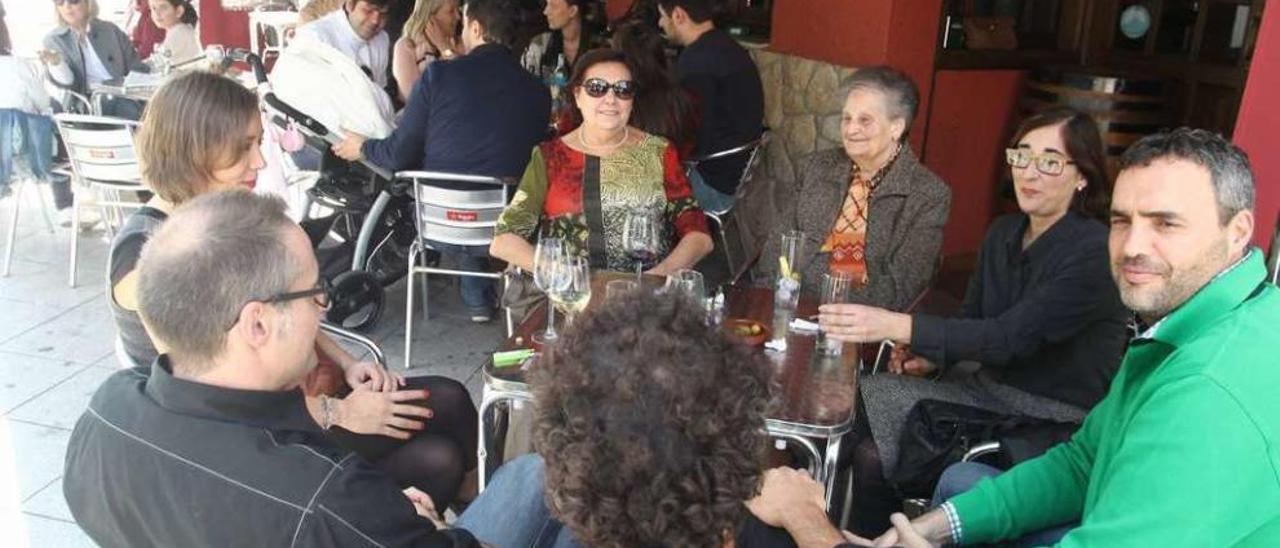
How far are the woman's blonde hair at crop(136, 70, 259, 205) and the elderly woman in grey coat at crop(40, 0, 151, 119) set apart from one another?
357cm

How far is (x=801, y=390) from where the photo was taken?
2.04 m

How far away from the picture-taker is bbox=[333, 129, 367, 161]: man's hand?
403cm

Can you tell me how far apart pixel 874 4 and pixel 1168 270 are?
10.3 ft

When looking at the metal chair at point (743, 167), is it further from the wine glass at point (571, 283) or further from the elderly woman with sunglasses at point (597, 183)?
the wine glass at point (571, 283)

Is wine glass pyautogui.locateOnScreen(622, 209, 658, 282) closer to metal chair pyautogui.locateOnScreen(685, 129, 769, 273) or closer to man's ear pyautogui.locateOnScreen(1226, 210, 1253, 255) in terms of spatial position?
man's ear pyautogui.locateOnScreen(1226, 210, 1253, 255)

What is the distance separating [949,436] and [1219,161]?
0.92 metres

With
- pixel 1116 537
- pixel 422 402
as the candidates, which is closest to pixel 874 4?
pixel 422 402

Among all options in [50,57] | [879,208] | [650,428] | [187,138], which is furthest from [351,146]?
[650,428]

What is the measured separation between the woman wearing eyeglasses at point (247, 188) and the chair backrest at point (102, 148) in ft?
7.08

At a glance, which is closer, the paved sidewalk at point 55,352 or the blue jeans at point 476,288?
the paved sidewalk at point 55,352

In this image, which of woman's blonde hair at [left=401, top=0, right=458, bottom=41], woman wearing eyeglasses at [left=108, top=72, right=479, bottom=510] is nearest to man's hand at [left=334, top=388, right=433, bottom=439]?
woman wearing eyeglasses at [left=108, top=72, right=479, bottom=510]

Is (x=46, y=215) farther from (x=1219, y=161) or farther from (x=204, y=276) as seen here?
(x=1219, y=161)

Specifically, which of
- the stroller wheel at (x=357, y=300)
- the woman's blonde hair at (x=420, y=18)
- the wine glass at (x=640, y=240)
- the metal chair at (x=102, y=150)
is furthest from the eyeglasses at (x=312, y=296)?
the woman's blonde hair at (x=420, y=18)

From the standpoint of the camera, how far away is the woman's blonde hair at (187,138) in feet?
7.61
